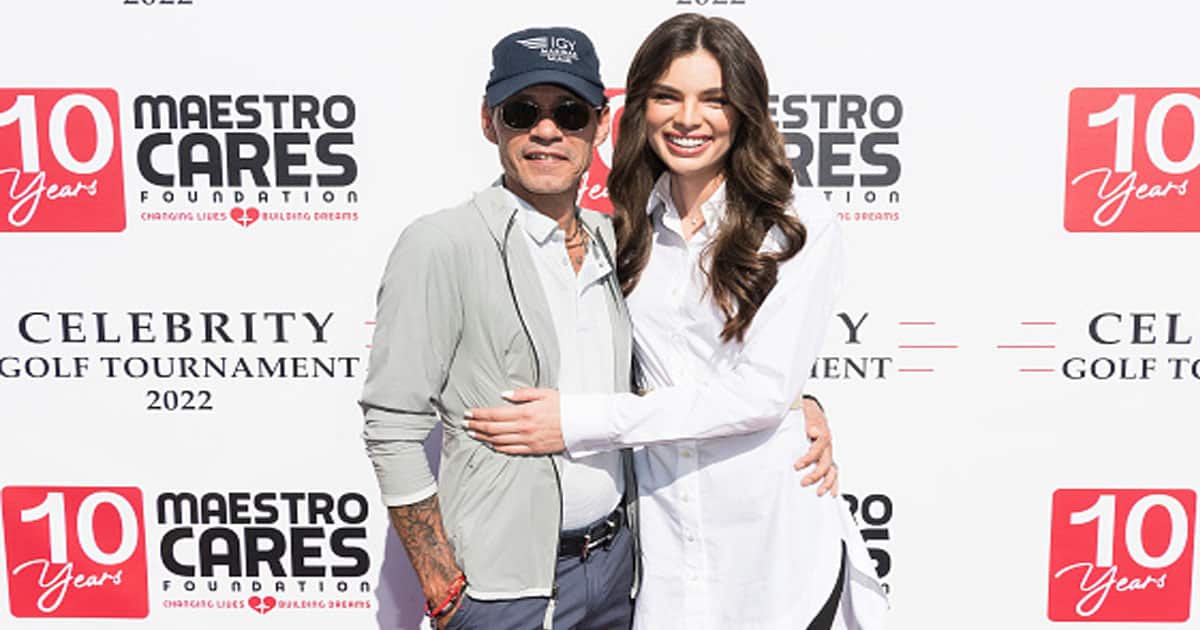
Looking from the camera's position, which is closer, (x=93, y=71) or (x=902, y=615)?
(x=93, y=71)

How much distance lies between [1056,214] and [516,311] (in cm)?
152

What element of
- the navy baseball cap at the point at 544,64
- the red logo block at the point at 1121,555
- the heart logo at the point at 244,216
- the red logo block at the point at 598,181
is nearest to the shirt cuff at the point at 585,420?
the navy baseball cap at the point at 544,64

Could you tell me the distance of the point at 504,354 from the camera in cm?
155

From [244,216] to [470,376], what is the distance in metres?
1.13

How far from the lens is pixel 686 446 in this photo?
1641 millimetres

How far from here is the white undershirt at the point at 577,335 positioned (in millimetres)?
1604

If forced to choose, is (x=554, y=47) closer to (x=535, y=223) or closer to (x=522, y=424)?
(x=535, y=223)

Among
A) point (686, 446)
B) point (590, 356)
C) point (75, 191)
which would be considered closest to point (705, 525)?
point (686, 446)

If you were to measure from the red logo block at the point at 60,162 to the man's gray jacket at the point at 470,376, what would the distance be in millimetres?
1277

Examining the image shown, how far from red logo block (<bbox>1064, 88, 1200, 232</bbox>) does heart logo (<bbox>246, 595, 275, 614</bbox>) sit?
2383 mm

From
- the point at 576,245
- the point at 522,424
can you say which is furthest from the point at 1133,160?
the point at 522,424

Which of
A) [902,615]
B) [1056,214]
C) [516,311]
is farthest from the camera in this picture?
[902,615]

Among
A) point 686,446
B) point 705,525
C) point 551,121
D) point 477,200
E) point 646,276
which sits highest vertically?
point 551,121

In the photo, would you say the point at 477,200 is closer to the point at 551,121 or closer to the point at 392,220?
the point at 551,121
